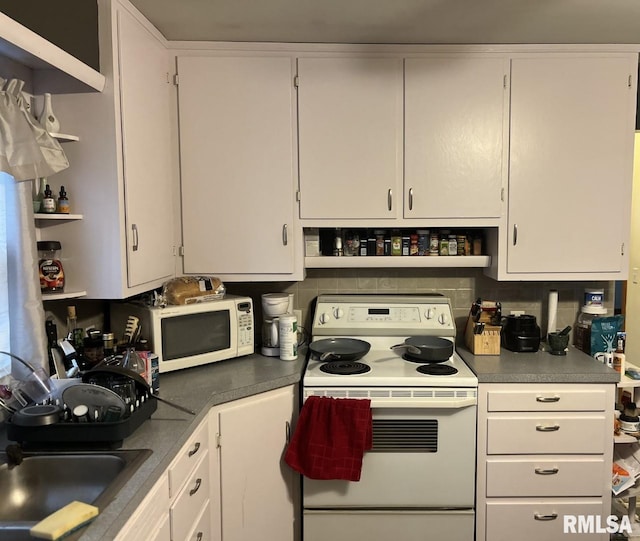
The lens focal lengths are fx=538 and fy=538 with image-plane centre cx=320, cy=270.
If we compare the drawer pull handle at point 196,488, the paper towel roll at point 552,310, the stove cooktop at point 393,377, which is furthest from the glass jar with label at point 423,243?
the drawer pull handle at point 196,488

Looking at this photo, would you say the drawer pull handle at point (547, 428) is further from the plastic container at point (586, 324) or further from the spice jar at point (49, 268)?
the spice jar at point (49, 268)

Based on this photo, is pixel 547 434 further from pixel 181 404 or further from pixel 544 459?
pixel 181 404

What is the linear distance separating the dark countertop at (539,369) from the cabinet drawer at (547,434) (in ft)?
0.54

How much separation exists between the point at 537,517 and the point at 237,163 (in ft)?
6.74

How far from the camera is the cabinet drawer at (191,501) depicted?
62.8 inches

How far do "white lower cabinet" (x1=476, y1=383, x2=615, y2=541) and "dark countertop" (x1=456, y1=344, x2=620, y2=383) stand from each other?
0.03 meters

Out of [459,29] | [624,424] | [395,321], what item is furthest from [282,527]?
[459,29]

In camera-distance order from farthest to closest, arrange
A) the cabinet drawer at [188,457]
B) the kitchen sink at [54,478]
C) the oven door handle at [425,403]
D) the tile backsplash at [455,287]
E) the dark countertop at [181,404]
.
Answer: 1. the tile backsplash at [455,287]
2. the oven door handle at [425,403]
3. the cabinet drawer at [188,457]
4. the kitchen sink at [54,478]
5. the dark countertop at [181,404]

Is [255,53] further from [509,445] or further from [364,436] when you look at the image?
[509,445]

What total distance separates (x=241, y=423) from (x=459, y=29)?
6.12 feet

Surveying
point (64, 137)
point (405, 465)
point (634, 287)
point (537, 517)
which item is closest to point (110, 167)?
point (64, 137)

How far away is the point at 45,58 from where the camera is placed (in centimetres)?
158

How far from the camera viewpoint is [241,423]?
212cm

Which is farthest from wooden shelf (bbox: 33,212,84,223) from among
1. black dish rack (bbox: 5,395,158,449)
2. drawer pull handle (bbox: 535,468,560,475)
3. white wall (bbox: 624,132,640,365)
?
white wall (bbox: 624,132,640,365)
